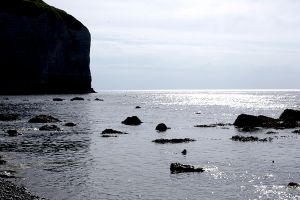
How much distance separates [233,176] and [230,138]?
24.0 meters

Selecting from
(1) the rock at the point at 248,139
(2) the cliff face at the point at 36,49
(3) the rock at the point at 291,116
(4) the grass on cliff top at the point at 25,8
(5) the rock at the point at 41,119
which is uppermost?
(4) the grass on cliff top at the point at 25,8

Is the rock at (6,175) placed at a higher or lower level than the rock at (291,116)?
lower

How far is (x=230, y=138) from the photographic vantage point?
5491cm

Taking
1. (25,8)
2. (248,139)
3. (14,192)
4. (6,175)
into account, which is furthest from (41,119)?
(25,8)

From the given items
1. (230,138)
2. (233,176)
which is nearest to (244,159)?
(233,176)

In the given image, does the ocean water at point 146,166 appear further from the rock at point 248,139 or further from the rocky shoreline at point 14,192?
the rock at point 248,139

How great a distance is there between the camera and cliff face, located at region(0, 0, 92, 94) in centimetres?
16050

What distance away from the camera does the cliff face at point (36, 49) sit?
527 feet

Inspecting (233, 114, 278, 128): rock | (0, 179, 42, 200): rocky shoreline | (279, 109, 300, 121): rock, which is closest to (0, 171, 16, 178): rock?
(0, 179, 42, 200): rocky shoreline

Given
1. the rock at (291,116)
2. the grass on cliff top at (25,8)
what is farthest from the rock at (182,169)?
the grass on cliff top at (25,8)

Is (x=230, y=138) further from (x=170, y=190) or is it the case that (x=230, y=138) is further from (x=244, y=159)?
(x=170, y=190)

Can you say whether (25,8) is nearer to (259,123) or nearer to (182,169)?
(259,123)

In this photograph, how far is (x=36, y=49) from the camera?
166 m

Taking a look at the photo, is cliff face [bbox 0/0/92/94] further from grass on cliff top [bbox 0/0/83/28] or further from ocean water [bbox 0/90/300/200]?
ocean water [bbox 0/90/300/200]
